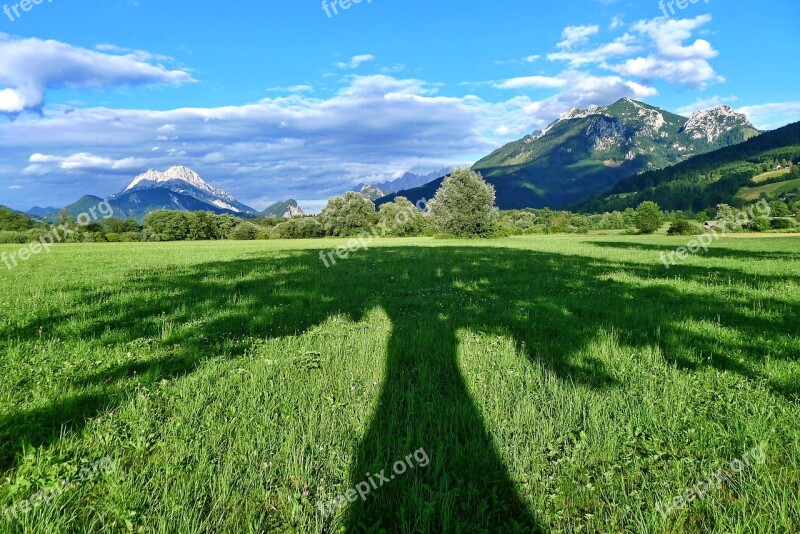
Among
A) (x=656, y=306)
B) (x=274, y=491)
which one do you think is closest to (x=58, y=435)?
(x=274, y=491)

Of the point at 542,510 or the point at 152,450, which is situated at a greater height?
the point at 152,450

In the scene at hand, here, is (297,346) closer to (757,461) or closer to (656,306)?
(757,461)

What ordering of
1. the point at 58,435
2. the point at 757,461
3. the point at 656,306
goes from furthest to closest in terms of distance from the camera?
Result: the point at 656,306
the point at 58,435
the point at 757,461

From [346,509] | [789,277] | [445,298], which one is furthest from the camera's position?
[789,277]

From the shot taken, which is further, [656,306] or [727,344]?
[656,306]

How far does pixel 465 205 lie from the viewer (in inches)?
3000

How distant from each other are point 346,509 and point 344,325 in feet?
17.6

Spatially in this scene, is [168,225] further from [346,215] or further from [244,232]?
[346,215]

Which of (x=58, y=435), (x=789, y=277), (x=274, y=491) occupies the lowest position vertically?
(x=789, y=277)

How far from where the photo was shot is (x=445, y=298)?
11312 millimetres
